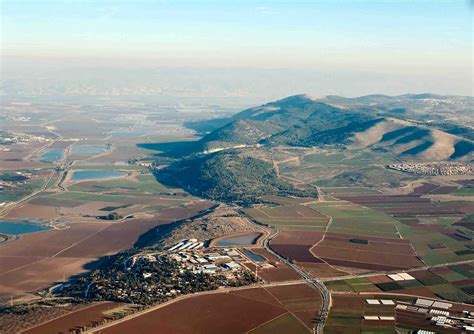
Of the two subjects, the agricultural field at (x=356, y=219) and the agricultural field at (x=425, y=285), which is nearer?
the agricultural field at (x=425, y=285)

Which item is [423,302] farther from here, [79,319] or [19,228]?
[19,228]

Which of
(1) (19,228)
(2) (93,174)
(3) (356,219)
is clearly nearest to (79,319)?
(1) (19,228)

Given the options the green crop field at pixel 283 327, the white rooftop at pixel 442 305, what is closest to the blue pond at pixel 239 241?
the green crop field at pixel 283 327

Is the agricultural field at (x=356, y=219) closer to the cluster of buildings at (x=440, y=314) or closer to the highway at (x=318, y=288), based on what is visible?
the highway at (x=318, y=288)

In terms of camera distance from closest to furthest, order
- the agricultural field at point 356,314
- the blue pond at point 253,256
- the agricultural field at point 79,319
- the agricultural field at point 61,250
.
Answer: the agricultural field at point 79,319, the agricultural field at point 356,314, the agricultural field at point 61,250, the blue pond at point 253,256

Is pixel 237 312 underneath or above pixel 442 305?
underneath

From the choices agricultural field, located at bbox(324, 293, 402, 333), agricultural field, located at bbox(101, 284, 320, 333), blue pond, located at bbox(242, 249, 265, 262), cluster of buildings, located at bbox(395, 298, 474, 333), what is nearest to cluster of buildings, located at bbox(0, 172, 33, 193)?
blue pond, located at bbox(242, 249, 265, 262)
